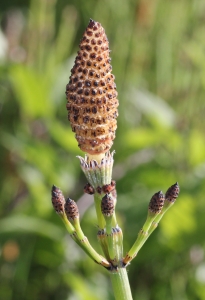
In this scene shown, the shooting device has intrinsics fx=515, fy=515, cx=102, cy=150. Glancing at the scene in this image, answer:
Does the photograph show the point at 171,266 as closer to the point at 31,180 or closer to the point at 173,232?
the point at 173,232

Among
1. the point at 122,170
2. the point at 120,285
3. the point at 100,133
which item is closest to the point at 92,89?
the point at 100,133

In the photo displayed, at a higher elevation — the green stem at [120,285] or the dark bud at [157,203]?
the dark bud at [157,203]

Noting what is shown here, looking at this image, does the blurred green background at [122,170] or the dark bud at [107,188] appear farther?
the blurred green background at [122,170]

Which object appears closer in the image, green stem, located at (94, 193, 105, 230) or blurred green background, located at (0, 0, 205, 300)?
green stem, located at (94, 193, 105, 230)

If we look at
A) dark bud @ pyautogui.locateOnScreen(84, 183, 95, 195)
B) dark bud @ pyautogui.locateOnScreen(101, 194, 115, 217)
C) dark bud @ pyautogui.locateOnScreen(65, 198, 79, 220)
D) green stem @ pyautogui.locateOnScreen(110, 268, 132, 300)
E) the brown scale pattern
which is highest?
the brown scale pattern

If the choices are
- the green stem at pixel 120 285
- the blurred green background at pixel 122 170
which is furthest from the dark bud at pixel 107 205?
the blurred green background at pixel 122 170

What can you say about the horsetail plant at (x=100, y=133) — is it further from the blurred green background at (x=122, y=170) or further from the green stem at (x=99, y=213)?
the blurred green background at (x=122, y=170)

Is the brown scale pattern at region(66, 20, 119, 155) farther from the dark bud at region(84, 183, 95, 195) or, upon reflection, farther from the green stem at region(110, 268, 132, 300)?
the green stem at region(110, 268, 132, 300)

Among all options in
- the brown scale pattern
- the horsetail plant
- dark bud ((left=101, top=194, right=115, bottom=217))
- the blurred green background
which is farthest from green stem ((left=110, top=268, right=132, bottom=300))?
the blurred green background
